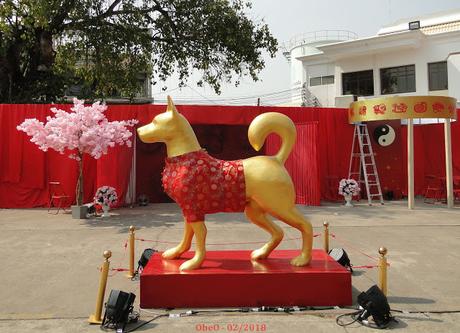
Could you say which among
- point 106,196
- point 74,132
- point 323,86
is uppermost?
point 323,86

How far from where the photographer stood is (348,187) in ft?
39.2

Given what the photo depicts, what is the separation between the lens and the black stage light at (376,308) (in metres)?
3.67

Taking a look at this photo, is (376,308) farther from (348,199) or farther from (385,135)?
(385,135)

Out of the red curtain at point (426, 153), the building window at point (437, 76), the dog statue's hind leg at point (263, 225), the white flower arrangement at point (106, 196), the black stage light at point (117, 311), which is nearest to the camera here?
the black stage light at point (117, 311)

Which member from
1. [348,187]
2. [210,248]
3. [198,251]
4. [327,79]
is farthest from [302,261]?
[327,79]

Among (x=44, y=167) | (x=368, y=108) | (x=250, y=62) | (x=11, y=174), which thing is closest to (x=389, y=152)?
(x=368, y=108)

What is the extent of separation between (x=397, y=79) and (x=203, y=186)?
18.5m

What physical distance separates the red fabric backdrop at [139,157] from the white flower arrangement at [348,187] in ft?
2.57

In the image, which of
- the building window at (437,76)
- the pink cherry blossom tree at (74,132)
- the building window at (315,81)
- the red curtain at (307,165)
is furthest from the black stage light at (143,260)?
the building window at (315,81)

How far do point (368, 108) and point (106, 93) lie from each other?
1042cm

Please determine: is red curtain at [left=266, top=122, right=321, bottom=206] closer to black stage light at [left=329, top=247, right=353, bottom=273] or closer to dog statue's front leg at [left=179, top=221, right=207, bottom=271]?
black stage light at [left=329, top=247, right=353, bottom=273]

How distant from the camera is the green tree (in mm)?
14150

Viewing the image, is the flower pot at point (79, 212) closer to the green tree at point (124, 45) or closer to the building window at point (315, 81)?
the green tree at point (124, 45)

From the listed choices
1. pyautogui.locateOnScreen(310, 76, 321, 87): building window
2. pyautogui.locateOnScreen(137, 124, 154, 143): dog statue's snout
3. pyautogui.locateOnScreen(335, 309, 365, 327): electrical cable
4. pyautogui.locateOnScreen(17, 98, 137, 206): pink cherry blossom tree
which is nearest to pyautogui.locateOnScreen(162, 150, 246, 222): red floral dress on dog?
pyautogui.locateOnScreen(137, 124, 154, 143): dog statue's snout
